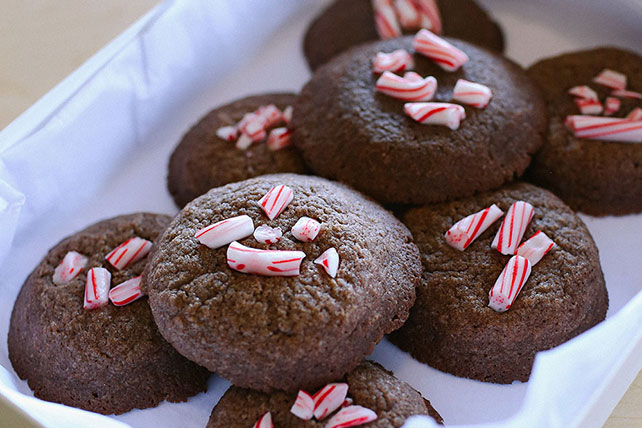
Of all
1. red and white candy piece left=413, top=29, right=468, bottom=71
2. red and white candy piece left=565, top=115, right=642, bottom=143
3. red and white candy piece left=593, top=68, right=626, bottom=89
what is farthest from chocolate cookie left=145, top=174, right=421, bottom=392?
red and white candy piece left=593, top=68, right=626, bottom=89

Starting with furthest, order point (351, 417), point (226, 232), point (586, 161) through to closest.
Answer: point (586, 161)
point (226, 232)
point (351, 417)

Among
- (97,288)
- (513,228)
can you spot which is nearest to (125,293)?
(97,288)

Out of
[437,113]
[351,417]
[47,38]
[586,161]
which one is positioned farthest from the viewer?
[47,38]

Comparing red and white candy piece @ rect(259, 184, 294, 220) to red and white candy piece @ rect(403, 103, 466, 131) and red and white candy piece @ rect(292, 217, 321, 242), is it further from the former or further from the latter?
red and white candy piece @ rect(403, 103, 466, 131)

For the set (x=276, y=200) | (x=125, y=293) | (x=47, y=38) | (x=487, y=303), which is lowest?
(x=487, y=303)

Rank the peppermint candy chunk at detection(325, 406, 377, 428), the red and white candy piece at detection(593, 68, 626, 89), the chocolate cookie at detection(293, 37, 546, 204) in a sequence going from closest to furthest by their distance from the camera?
the peppermint candy chunk at detection(325, 406, 377, 428) → the chocolate cookie at detection(293, 37, 546, 204) → the red and white candy piece at detection(593, 68, 626, 89)

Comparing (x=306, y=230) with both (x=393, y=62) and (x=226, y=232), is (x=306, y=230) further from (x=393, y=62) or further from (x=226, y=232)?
(x=393, y=62)

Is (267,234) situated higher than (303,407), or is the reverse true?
(267,234)
